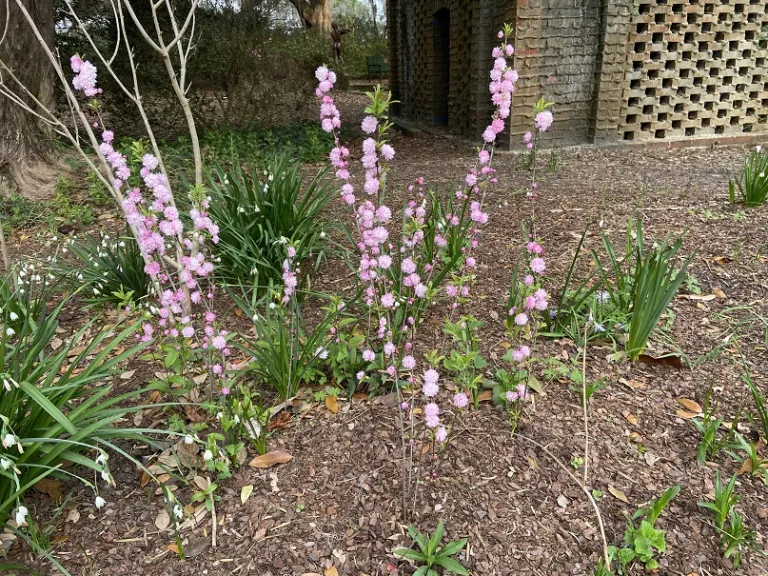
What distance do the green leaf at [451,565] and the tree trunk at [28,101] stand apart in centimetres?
482

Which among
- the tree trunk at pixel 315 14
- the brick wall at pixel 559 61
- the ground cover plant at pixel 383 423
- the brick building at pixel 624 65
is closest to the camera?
the ground cover plant at pixel 383 423

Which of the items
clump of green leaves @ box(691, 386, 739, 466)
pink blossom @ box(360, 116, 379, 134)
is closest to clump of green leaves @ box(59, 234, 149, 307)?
pink blossom @ box(360, 116, 379, 134)

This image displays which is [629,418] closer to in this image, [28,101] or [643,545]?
[643,545]

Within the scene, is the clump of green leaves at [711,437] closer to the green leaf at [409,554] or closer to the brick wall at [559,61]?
the green leaf at [409,554]

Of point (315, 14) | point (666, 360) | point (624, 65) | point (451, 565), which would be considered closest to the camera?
point (451, 565)

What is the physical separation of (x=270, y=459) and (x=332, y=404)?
0.33m

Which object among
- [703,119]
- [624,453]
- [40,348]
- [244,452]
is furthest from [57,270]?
[703,119]

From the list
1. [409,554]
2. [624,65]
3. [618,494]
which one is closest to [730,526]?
[618,494]

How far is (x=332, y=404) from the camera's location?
1992mm

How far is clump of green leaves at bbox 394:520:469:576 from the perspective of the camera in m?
1.37

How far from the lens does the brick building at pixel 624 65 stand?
5.88 metres

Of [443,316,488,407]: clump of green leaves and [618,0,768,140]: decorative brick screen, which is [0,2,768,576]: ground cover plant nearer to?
[443,316,488,407]: clump of green leaves

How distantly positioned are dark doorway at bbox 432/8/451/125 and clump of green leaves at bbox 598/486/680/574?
8038mm

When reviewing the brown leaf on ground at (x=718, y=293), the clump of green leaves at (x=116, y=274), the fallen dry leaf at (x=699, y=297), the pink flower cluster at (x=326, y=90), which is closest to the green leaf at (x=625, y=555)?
the pink flower cluster at (x=326, y=90)
